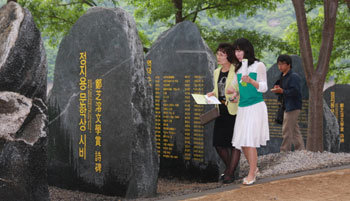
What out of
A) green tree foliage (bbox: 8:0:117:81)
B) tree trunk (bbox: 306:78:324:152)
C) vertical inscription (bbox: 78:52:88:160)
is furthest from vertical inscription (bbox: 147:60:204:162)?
green tree foliage (bbox: 8:0:117:81)

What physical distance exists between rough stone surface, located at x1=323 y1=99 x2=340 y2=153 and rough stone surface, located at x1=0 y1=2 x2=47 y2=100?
757 cm

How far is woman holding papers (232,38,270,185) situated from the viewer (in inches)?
228

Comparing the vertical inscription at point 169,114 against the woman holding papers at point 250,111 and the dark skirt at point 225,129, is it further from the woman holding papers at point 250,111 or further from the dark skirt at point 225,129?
the woman holding papers at point 250,111

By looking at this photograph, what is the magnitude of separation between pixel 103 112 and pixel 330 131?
670 cm

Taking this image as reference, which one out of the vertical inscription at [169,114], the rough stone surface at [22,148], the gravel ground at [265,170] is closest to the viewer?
the rough stone surface at [22,148]

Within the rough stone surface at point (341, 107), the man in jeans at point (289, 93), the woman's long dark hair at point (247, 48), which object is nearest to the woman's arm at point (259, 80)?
the woman's long dark hair at point (247, 48)

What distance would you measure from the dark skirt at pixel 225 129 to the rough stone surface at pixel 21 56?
8.09 ft

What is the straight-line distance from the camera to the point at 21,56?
15.6 ft

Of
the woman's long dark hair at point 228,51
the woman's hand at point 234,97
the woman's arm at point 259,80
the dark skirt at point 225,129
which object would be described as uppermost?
the woman's long dark hair at point 228,51

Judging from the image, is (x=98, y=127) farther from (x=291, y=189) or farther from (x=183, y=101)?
(x=291, y=189)

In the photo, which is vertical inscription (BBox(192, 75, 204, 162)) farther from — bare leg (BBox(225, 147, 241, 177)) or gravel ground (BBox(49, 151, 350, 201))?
bare leg (BBox(225, 147, 241, 177))

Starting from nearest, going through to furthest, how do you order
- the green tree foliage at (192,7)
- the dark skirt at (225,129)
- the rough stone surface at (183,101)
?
the dark skirt at (225,129)
the rough stone surface at (183,101)
the green tree foliage at (192,7)

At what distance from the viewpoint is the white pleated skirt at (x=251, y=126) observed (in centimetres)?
579

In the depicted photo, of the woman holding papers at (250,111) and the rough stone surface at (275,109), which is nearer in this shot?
the woman holding papers at (250,111)
